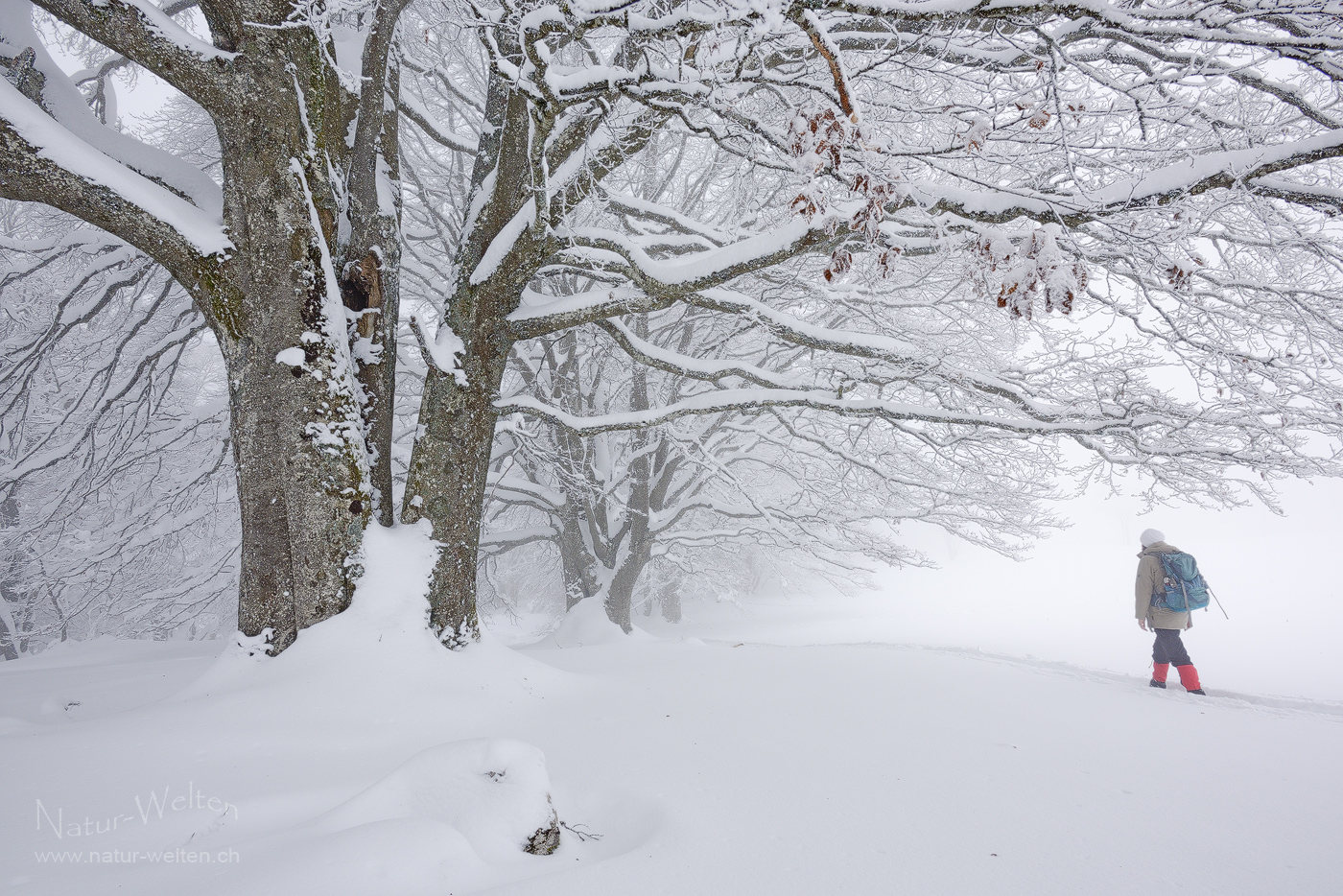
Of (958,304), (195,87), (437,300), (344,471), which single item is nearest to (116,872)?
(344,471)

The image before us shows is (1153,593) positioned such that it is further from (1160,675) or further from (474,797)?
(474,797)

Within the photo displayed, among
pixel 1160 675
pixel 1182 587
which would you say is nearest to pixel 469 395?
pixel 1160 675

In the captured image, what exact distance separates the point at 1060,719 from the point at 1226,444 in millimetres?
2231

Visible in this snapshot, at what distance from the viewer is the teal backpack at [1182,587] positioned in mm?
4977

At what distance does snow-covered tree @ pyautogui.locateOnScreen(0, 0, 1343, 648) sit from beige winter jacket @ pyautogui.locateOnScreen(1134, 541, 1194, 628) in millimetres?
1270

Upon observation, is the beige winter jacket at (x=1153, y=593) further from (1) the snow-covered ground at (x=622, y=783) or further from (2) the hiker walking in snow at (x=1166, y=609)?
(1) the snow-covered ground at (x=622, y=783)

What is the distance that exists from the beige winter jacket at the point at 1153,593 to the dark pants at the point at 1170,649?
64mm

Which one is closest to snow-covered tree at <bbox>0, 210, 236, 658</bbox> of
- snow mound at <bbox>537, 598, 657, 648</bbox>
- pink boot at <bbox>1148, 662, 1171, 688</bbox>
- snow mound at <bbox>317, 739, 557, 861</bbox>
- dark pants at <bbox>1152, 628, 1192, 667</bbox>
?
snow mound at <bbox>537, 598, 657, 648</bbox>

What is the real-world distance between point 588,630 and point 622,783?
4.21 meters

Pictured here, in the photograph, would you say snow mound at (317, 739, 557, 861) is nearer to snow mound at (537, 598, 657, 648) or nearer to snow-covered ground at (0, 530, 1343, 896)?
snow-covered ground at (0, 530, 1343, 896)

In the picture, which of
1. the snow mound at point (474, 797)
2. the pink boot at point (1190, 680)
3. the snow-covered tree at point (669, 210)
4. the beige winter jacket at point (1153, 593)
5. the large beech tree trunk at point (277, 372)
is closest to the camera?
the snow mound at point (474, 797)

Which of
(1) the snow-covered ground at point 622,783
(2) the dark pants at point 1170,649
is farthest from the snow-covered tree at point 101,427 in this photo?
(2) the dark pants at point 1170,649

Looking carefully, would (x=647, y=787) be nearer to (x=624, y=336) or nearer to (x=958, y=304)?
(x=624, y=336)

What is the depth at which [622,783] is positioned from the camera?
224 centimetres
